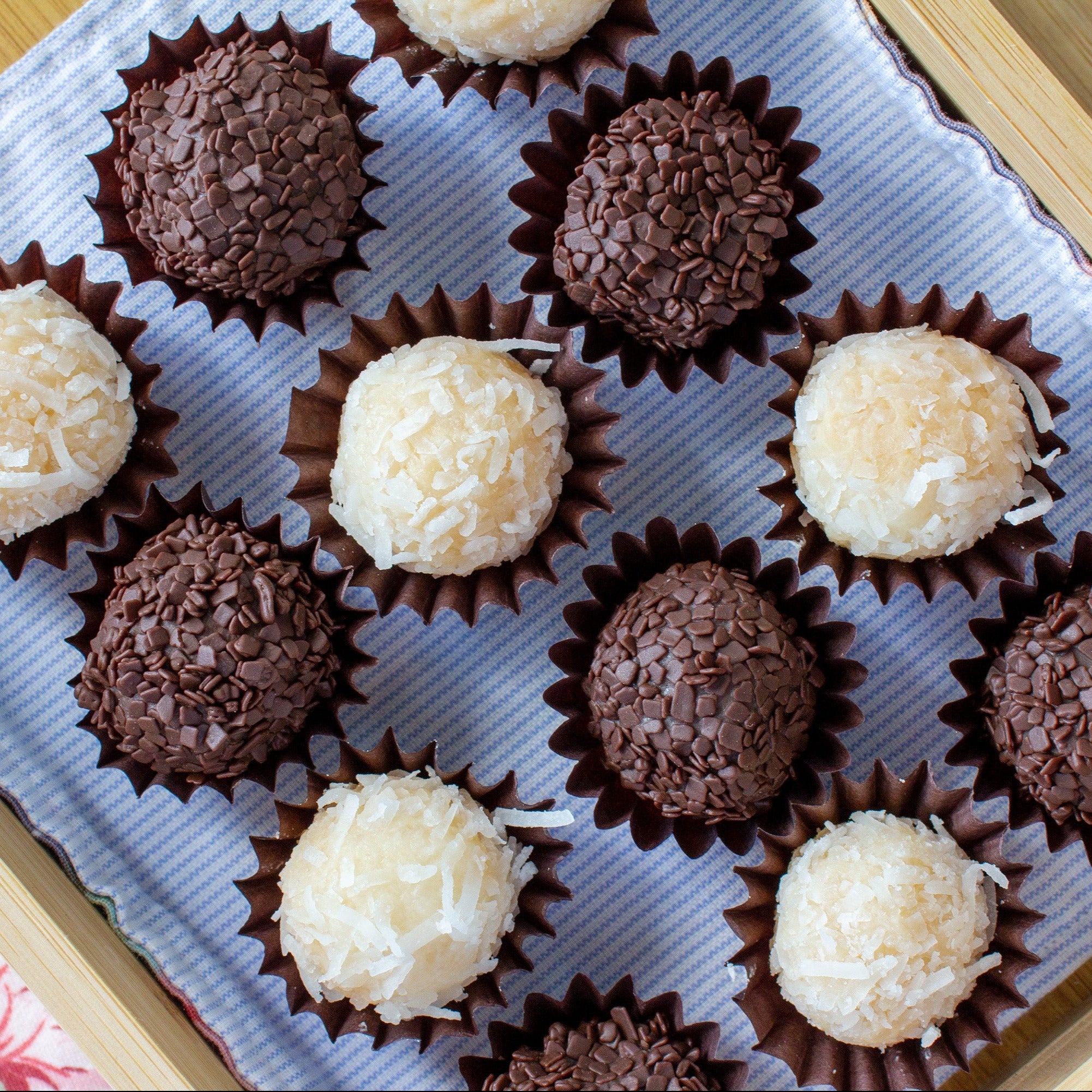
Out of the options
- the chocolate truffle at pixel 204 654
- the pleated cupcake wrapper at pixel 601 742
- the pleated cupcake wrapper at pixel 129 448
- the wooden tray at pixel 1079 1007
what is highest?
the pleated cupcake wrapper at pixel 129 448

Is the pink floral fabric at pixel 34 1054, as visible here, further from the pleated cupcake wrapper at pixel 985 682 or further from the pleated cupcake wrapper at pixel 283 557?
the pleated cupcake wrapper at pixel 985 682

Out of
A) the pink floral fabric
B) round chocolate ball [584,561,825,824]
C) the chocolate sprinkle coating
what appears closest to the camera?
round chocolate ball [584,561,825,824]

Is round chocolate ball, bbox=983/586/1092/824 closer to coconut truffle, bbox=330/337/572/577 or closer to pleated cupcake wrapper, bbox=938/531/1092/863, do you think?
pleated cupcake wrapper, bbox=938/531/1092/863

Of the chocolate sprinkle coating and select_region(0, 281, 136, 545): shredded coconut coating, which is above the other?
select_region(0, 281, 136, 545): shredded coconut coating

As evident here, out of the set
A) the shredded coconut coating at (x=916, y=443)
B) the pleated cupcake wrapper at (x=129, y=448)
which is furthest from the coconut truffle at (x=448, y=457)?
the shredded coconut coating at (x=916, y=443)

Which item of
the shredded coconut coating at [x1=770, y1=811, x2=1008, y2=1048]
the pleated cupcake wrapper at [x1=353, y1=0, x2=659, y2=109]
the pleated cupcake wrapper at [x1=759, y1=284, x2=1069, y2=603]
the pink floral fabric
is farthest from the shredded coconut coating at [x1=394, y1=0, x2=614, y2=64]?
the pink floral fabric

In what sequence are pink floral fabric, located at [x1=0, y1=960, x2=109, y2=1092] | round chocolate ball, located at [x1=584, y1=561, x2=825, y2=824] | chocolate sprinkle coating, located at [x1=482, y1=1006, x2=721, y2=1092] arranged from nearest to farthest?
round chocolate ball, located at [x1=584, y1=561, x2=825, y2=824]
chocolate sprinkle coating, located at [x1=482, y1=1006, x2=721, y2=1092]
pink floral fabric, located at [x1=0, y1=960, x2=109, y2=1092]

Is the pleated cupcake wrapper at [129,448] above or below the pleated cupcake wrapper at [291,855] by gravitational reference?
above
